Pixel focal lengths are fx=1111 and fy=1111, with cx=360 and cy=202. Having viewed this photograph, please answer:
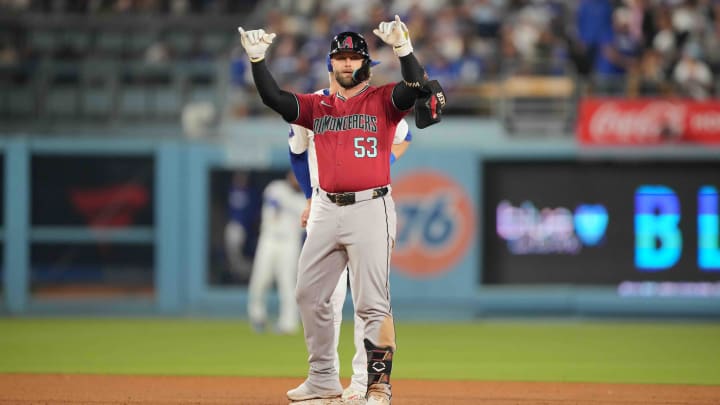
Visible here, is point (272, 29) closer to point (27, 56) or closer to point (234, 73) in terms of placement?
point (234, 73)

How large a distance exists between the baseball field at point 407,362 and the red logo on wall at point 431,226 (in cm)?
87

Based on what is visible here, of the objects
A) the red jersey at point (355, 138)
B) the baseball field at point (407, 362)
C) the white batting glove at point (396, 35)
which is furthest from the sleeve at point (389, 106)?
the baseball field at point (407, 362)

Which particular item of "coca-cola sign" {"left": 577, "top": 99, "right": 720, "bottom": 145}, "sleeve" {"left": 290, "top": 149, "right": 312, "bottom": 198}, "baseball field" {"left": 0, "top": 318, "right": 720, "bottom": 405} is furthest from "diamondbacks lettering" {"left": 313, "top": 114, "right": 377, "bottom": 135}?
"coca-cola sign" {"left": 577, "top": 99, "right": 720, "bottom": 145}

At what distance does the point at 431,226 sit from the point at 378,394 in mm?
8421

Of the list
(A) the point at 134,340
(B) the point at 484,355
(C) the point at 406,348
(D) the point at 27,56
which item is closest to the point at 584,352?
(B) the point at 484,355

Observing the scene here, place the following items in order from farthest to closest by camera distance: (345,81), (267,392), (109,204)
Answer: (109,204) < (267,392) < (345,81)

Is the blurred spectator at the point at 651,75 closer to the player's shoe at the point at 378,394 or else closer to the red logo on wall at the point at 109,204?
the red logo on wall at the point at 109,204

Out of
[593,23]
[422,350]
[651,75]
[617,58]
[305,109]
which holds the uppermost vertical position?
[593,23]

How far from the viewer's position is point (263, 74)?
6035mm

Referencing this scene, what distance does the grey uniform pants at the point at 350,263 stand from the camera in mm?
6098

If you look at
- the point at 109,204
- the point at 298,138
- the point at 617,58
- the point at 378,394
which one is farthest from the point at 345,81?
the point at 617,58

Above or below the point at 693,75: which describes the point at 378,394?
below

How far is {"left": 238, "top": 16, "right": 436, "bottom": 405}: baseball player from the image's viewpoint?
6090mm

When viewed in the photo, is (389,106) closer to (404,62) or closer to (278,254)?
(404,62)
